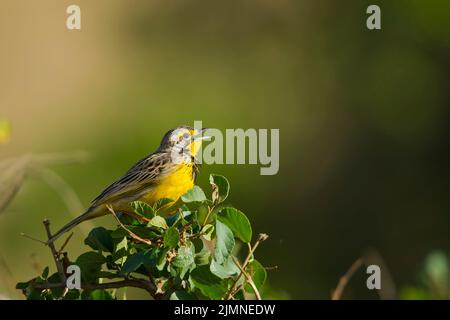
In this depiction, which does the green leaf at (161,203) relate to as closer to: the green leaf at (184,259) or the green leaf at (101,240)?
the green leaf at (101,240)

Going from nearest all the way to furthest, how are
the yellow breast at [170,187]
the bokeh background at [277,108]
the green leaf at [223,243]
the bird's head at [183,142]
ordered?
the green leaf at [223,243]
the yellow breast at [170,187]
the bird's head at [183,142]
the bokeh background at [277,108]

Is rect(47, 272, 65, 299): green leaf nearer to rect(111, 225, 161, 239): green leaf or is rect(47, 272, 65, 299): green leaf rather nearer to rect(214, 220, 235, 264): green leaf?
rect(111, 225, 161, 239): green leaf

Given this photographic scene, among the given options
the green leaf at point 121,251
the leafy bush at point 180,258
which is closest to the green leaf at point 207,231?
the leafy bush at point 180,258

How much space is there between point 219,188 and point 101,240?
376 millimetres

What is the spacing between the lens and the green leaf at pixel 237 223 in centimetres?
250

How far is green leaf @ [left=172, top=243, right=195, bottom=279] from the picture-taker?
2.47m

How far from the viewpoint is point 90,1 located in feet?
31.3

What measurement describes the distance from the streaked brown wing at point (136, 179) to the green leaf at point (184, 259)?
1147 mm

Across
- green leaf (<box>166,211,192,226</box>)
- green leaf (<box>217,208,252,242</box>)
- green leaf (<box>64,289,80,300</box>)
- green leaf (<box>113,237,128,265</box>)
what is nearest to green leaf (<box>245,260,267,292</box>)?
green leaf (<box>217,208,252,242</box>)

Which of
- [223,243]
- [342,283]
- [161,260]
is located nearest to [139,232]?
[161,260]

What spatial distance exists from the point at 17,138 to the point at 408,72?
3.33m

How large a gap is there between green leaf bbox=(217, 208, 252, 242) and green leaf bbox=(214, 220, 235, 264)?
57mm
